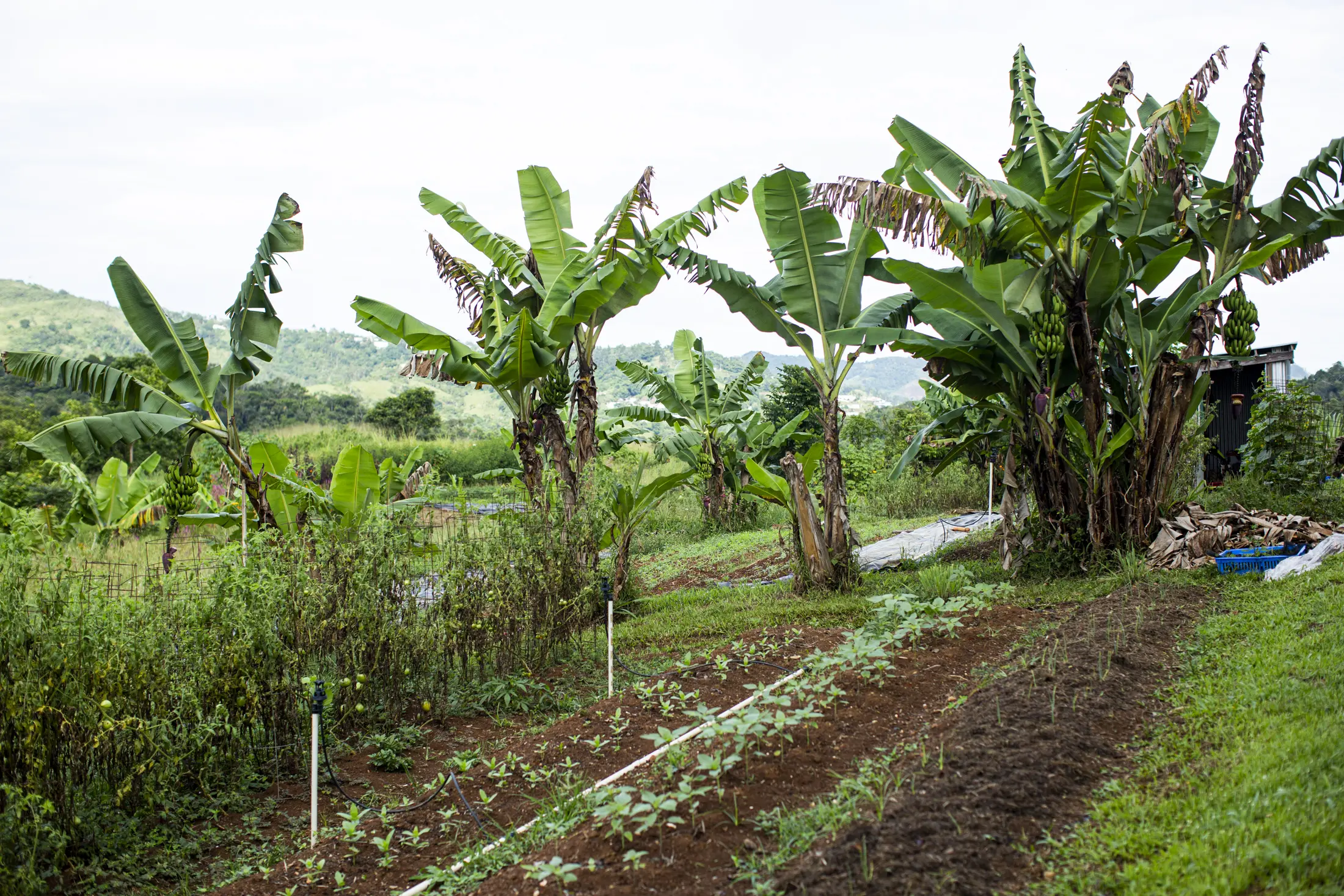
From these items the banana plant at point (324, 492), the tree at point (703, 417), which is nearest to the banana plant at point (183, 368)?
the banana plant at point (324, 492)

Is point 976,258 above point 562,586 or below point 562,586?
above

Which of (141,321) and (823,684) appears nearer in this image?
(823,684)

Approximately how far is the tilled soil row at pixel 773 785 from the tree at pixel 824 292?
3097 mm

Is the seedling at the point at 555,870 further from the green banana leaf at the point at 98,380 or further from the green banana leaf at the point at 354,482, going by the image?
the green banana leaf at the point at 98,380

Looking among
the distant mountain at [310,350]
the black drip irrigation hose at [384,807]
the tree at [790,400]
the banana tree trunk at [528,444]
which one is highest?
the distant mountain at [310,350]

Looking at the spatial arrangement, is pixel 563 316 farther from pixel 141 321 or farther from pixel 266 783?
pixel 266 783

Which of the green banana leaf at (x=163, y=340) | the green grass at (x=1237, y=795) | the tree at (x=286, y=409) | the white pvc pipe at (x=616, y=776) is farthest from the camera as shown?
the tree at (x=286, y=409)

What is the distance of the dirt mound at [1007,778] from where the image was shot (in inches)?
112

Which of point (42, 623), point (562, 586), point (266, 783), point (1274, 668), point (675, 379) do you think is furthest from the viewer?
point (675, 379)

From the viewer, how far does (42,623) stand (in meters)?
3.96

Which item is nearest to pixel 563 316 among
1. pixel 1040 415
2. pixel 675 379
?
pixel 1040 415

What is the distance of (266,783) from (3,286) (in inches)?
3735

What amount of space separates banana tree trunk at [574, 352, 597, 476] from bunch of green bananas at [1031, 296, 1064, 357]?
4.55 m

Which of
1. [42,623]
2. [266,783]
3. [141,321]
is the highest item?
[141,321]
